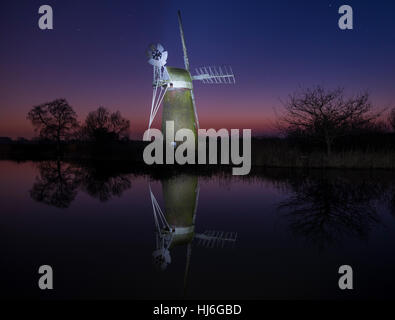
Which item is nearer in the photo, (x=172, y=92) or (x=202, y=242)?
(x=202, y=242)

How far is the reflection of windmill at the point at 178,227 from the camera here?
16.2ft

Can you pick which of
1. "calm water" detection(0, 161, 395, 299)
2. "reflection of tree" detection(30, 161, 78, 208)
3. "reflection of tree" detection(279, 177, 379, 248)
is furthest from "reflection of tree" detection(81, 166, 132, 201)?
"reflection of tree" detection(279, 177, 379, 248)

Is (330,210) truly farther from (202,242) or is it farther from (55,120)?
(55,120)

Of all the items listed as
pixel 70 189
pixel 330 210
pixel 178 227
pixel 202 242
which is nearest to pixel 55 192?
pixel 70 189

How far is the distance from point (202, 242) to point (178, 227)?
3.25 ft

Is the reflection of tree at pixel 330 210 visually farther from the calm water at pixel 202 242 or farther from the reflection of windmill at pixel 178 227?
the reflection of windmill at pixel 178 227

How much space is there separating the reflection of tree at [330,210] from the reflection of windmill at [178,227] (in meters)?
1.50

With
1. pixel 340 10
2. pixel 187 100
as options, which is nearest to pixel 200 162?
pixel 187 100

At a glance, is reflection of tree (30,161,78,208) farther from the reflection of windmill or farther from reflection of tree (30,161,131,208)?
the reflection of windmill

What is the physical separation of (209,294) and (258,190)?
23.1 feet

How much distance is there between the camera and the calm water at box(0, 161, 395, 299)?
3.54 metres

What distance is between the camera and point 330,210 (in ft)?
23.5

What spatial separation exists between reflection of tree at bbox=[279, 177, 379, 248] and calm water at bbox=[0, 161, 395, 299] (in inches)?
1.0

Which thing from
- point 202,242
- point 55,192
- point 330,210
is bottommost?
point 202,242
